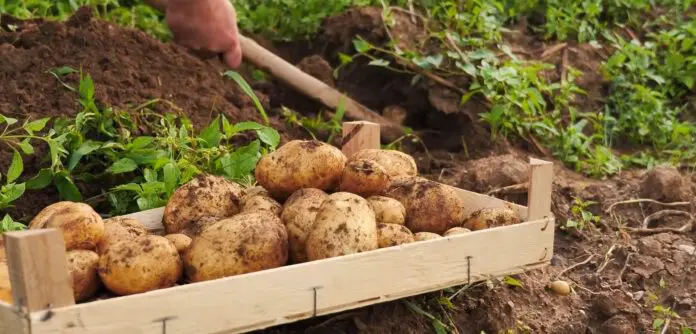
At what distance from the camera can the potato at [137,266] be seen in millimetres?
2279

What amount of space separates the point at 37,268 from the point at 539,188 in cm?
147

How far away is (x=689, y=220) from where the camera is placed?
3857 mm

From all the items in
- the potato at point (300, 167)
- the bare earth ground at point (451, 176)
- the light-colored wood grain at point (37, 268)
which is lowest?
the bare earth ground at point (451, 176)

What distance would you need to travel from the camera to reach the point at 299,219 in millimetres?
2578

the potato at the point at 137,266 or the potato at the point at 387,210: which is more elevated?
the potato at the point at 137,266

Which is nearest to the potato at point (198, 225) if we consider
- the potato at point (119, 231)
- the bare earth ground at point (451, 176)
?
the potato at point (119, 231)

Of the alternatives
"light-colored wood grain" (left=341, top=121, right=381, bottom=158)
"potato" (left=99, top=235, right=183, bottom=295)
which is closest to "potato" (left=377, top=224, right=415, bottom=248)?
"potato" (left=99, top=235, right=183, bottom=295)

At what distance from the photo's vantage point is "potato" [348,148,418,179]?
2.96 metres

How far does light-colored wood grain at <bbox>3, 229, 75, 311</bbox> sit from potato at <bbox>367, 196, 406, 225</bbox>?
3.14 ft

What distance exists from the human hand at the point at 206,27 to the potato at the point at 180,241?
1805 millimetres

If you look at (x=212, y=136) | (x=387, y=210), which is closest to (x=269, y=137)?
(x=212, y=136)

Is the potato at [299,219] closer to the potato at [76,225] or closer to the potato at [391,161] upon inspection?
the potato at [391,161]

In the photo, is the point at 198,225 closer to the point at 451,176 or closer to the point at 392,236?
the point at 392,236

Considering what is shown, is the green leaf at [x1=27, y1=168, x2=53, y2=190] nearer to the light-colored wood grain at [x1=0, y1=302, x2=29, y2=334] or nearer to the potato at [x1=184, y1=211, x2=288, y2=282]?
the potato at [x1=184, y1=211, x2=288, y2=282]
